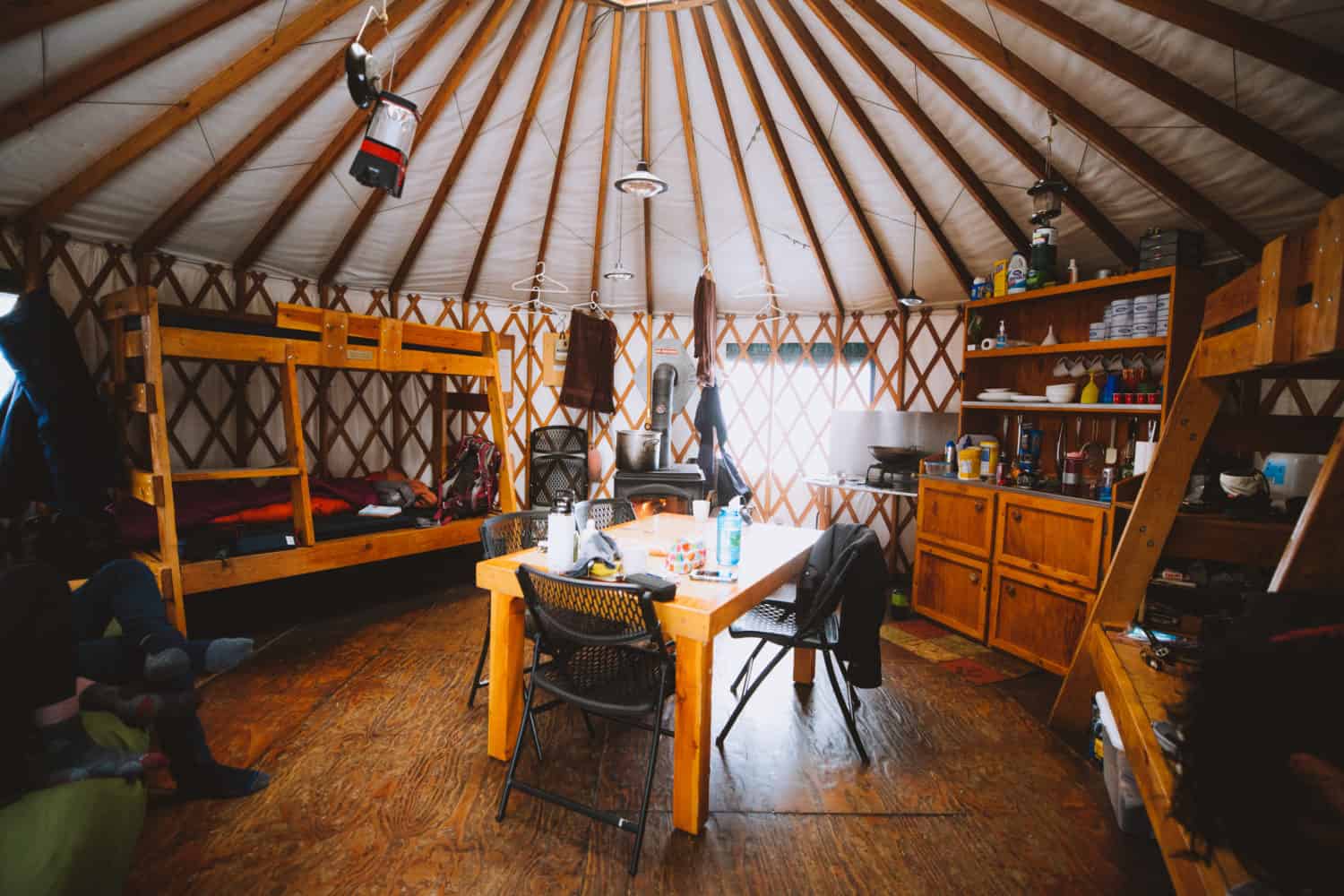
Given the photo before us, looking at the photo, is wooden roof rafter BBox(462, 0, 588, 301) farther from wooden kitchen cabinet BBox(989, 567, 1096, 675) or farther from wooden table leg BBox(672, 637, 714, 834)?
wooden kitchen cabinet BBox(989, 567, 1096, 675)

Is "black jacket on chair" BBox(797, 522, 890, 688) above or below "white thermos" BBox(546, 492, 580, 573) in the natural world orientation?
below

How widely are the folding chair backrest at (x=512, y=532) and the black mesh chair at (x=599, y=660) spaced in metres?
0.56

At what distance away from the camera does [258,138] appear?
3.07 metres

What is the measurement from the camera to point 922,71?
110 inches

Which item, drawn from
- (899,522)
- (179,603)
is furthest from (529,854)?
(899,522)

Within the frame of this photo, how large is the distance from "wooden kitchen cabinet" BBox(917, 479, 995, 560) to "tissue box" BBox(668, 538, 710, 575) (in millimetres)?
1935

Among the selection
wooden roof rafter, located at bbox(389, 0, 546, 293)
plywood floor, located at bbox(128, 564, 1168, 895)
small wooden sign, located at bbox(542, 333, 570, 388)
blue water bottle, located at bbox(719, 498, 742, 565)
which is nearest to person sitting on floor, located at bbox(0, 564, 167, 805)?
plywood floor, located at bbox(128, 564, 1168, 895)

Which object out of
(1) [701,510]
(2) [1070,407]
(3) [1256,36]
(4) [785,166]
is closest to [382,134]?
(1) [701,510]

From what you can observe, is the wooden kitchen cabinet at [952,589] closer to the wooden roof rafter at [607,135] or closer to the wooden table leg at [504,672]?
the wooden table leg at [504,672]

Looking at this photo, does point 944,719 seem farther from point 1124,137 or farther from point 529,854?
point 1124,137

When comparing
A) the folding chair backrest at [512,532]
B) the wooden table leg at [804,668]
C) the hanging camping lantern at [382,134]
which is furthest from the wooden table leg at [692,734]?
the hanging camping lantern at [382,134]

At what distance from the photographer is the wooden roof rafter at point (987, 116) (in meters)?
2.57

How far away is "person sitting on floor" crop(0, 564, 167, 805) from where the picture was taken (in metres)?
1.18

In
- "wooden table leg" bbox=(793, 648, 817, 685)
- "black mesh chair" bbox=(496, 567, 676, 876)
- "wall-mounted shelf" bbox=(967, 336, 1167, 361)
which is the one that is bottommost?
"wooden table leg" bbox=(793, 648, 817, 685)
